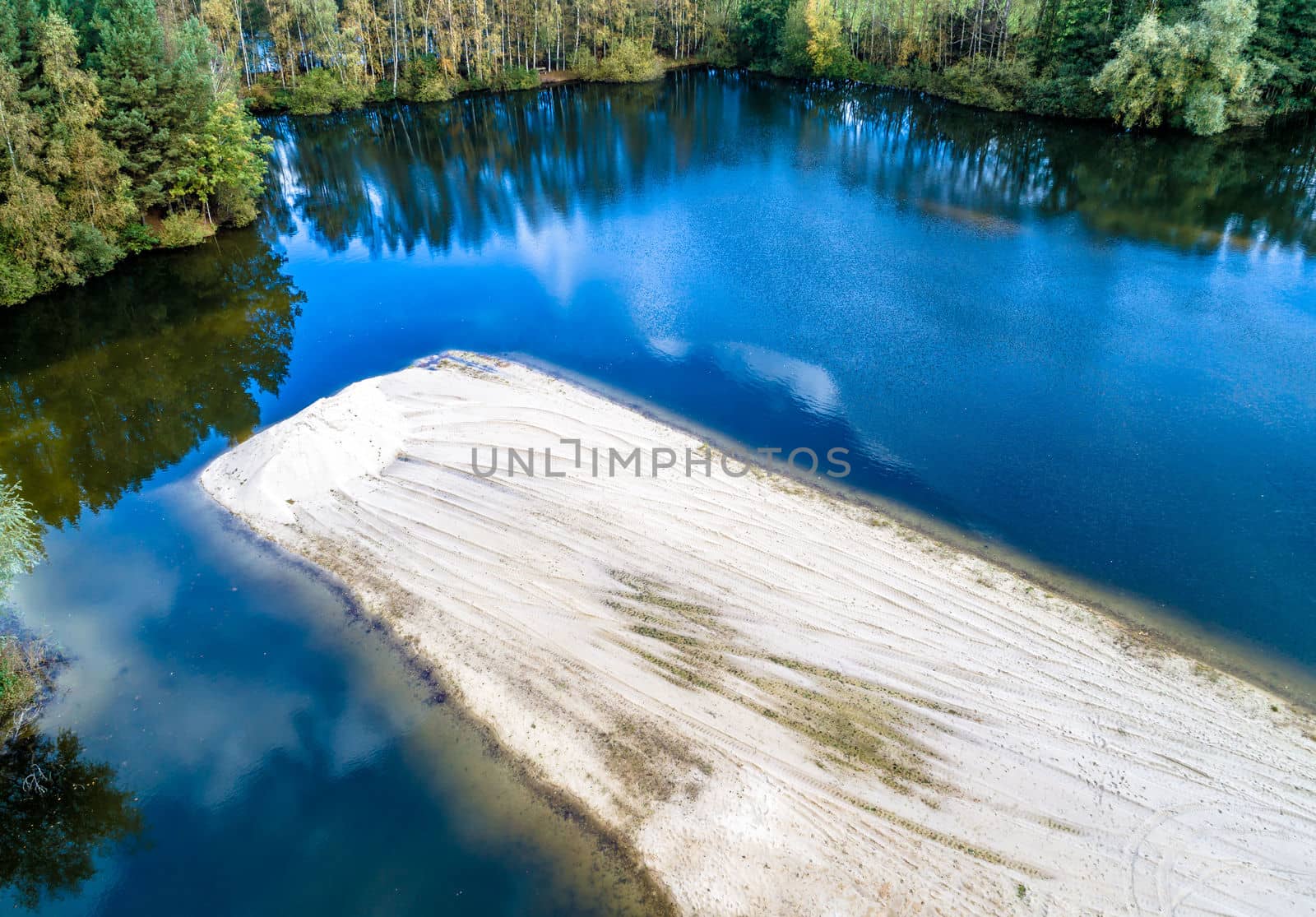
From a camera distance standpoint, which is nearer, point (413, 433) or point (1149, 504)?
point (1149, 504)

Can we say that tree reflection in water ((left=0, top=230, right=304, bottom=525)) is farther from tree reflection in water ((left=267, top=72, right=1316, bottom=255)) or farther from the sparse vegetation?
tree reflection in water ((left=267, top=72, right=1316, bottom=255))

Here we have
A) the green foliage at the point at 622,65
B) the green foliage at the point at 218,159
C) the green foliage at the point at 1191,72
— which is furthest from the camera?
the green foliage at the point at 622,65

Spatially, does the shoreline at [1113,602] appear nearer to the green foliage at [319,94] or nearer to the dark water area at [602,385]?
the dark water area at [602,385]

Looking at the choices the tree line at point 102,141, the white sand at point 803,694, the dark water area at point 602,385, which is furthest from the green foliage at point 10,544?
the tree line at point 102,141

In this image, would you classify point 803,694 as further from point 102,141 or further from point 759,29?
point 759,29

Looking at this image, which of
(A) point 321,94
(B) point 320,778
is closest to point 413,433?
(B) point 320,778

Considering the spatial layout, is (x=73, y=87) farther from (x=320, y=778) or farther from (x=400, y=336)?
(x=320, y=778)
